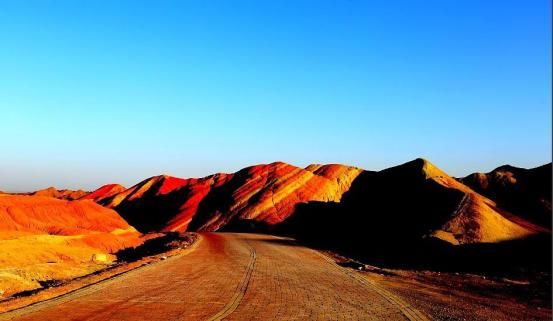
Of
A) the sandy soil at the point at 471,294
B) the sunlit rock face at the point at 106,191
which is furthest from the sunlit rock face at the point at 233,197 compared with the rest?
the sandy soil at the point at 471,294

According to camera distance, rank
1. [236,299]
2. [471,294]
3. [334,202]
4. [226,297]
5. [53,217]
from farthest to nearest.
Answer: [334,202] < [53,217] < [471,294] < [226,297] < [236,299]

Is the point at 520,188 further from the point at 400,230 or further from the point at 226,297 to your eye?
the point at 226,297

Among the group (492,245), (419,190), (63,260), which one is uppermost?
(419,190)

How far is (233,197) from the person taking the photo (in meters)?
65.5

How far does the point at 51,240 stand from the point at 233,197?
33.6 m

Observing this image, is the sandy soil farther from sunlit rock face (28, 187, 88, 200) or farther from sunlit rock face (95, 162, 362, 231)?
sunlit rock face (28, 187, 88, 200)

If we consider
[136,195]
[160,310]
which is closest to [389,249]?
[160,310]

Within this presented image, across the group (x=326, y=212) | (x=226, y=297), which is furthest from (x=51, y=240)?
(x=326, y=212)

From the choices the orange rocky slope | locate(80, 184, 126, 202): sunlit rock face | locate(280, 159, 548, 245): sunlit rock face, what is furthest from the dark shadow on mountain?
locate(80, 184, 126, 202): sunlit rock face

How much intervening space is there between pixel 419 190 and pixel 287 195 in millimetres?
21118

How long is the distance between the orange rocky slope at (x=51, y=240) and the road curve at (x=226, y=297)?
6.58 metres

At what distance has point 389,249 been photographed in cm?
3653

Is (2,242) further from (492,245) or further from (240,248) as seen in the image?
(492,245)

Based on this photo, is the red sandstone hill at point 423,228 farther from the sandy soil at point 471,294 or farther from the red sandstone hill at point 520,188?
the sandy soil at point 471,294
